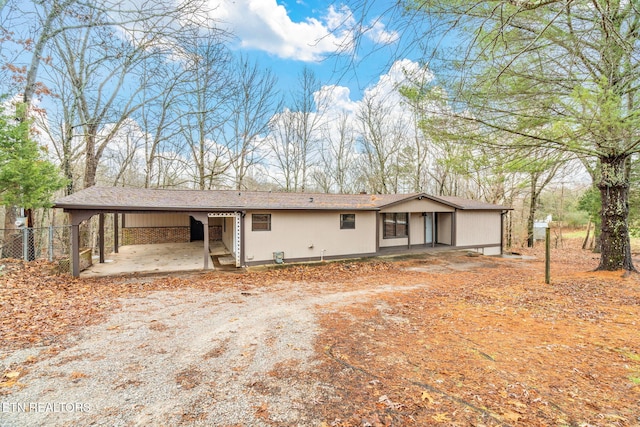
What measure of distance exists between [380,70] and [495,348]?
12.9 feet

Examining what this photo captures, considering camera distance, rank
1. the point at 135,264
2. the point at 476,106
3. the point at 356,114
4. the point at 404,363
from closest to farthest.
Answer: the point at 404,363 → the point at 476,106 → the point at 135,264 → the point at 356,114

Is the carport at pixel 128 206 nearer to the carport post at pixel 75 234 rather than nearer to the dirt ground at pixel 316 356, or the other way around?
the carport post at pixel 75 234

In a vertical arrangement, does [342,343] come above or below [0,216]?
below

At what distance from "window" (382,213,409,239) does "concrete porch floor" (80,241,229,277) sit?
766 cm

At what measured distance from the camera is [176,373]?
326 centimetres

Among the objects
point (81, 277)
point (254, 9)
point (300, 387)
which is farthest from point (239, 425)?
point (81, 277)

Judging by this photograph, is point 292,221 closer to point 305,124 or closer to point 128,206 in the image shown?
point 128,206

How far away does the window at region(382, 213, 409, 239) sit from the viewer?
13.9m

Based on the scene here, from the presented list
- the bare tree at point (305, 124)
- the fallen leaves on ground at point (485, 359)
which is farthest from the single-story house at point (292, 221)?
the bare tree at point (305, 124)

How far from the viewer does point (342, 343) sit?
4.10 meters

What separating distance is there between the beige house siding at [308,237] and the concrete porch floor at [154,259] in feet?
6.35

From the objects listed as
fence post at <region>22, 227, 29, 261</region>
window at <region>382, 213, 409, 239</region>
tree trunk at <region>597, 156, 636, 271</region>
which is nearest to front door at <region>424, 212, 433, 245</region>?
window at <region>382, 213, 409, 239</region>

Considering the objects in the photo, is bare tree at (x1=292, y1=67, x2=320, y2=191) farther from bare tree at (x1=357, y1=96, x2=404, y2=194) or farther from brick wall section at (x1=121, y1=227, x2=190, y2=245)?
brick wall section at (x1=121, y1=227, x2=190, y2=245)

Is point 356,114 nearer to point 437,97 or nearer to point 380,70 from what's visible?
point 437,97
